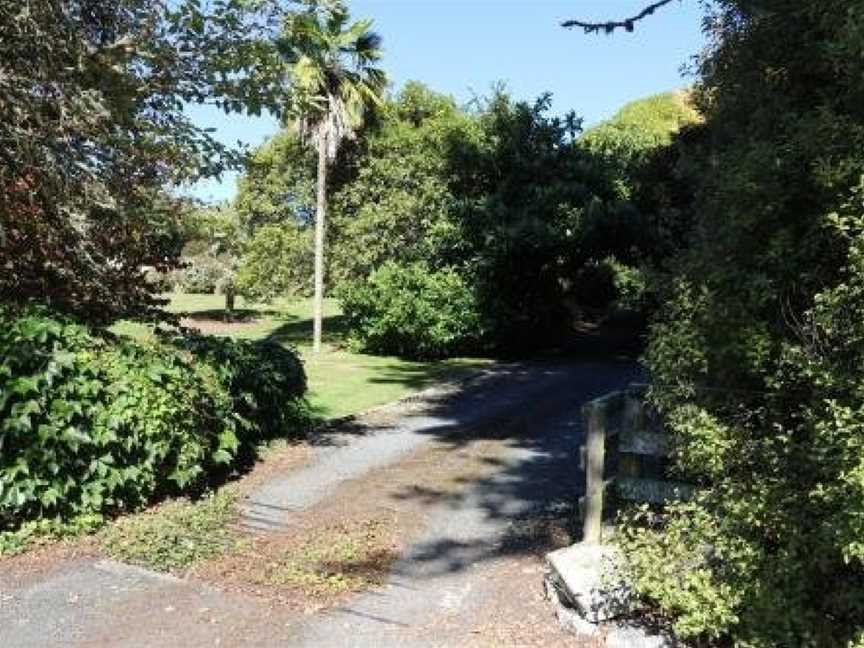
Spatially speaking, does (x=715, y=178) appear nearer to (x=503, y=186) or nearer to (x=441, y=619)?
(x=441, y=619)

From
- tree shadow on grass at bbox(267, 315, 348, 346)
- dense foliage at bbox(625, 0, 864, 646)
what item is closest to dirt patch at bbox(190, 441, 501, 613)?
dense foliage at bbox(625, 0, 864, 646)

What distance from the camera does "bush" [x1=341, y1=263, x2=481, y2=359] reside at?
24.7m

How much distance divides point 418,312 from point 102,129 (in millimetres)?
15688

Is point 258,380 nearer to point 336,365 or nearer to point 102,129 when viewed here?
point 102,129

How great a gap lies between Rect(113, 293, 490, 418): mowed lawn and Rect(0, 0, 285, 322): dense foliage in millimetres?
1272

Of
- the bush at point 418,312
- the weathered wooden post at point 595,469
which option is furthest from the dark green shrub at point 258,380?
the bush at point 418,312

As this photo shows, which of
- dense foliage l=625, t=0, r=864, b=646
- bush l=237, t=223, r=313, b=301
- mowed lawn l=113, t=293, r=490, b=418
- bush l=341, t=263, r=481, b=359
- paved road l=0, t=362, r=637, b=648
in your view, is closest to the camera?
dense foliage l=625, t=0, r=864, b=646

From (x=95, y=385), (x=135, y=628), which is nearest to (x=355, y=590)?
(x=135, y=628)

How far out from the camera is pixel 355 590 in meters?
7.36

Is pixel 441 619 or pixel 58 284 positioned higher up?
pixel 58 284

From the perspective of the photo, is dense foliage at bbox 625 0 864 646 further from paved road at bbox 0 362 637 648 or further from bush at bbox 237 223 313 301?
bush at bbox 237 223 313 301

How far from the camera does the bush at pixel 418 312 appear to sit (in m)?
24.7

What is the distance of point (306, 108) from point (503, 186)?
1532 cm

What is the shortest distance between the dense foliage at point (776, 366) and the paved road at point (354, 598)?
4.80ft
